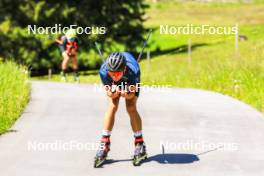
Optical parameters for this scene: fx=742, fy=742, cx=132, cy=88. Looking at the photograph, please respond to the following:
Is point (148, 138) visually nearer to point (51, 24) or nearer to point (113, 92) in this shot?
point (113, 92)

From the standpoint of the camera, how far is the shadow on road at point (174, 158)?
973 cm

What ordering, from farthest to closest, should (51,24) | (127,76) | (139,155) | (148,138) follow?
(51,24)
(148,138)
(139,155)
(127,76)

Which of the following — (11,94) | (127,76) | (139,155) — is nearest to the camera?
(127,76)

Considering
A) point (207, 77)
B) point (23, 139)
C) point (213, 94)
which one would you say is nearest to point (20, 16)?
point (207, 77)

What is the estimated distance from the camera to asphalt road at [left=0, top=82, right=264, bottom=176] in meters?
9.38

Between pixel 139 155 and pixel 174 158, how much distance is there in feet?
2.01

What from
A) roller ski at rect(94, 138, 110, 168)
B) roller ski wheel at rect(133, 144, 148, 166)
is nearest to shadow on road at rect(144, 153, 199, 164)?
roller ski wheel at rect(133, 144, 148, 166)

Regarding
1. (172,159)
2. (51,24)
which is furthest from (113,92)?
(51,24)

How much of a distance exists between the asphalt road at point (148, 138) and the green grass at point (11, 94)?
178 millimetres

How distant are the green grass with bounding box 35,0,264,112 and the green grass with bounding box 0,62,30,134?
4.38 metres

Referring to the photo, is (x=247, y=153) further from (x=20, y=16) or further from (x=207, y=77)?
(x=20, y=16)

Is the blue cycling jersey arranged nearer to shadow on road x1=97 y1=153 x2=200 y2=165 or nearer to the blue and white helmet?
the blue and white helmet

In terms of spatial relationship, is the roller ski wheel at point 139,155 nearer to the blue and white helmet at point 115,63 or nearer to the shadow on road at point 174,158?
the shadow on road at point 174,158

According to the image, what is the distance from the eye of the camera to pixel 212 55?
3706cm
